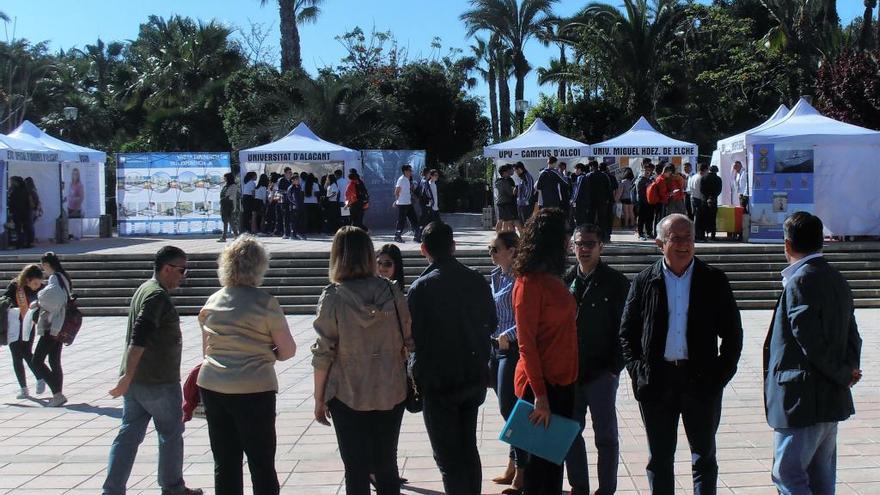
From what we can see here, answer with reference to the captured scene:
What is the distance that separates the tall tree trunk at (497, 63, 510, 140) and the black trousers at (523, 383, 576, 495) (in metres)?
39.9

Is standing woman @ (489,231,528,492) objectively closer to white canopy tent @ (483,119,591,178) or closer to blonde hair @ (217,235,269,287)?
blonde hair @ (217,235,269,287)

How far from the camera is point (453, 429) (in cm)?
429

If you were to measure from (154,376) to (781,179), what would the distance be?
1419cm

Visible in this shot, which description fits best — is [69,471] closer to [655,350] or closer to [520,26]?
[655,350]

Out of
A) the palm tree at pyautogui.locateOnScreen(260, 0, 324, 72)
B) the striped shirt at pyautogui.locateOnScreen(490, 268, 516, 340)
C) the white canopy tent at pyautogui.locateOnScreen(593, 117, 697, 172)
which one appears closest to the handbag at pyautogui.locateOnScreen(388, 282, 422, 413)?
the striped shirt at pyautogui.locateOnScreen(490, 268, 516, 340)

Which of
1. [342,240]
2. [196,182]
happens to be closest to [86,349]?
[342,240]

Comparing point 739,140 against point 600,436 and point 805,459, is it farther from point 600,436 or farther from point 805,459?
point 805,459

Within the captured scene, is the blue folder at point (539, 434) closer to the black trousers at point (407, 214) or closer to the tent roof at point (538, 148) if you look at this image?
the black trousers at point (407, 214)

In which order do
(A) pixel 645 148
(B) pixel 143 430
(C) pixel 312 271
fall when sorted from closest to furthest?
(B) pixel 143 430
(C) pixel 312 271
(A) pixel 645 148

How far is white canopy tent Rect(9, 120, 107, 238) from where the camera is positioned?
21.4 m

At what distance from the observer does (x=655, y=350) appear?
13.7ft

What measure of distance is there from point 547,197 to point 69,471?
37.4 ft

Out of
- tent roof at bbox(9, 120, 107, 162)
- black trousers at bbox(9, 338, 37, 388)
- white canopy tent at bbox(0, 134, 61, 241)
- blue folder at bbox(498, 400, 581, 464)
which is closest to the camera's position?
blue folder at bbox(498, 400, 581, 464)

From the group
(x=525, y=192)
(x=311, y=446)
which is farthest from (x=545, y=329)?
(x=525, y=192)
